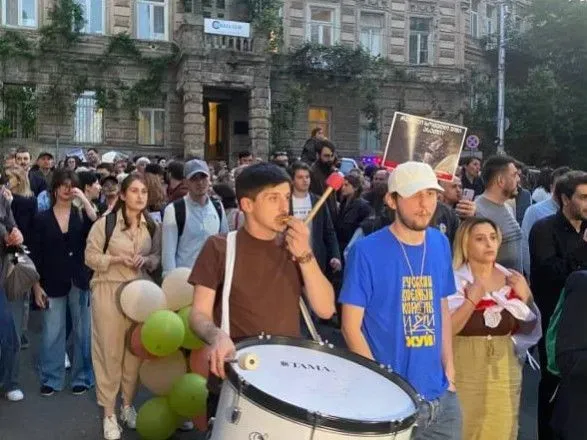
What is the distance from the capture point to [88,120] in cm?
2469

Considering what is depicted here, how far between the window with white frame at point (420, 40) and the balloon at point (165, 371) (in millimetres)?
25391

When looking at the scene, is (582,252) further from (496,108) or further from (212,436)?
(496,108)

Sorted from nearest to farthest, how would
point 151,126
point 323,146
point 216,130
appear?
point 323,146 → point 151,126 → point 216,130

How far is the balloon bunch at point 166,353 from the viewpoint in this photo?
485 centimetres

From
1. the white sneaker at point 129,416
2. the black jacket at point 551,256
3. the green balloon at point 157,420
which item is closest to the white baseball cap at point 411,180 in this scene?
the black jacket at point 551,256

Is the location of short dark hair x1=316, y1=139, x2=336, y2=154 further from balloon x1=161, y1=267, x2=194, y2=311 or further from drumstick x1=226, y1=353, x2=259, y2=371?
drumstick x1=226, y1=353, x2=259, y2=371

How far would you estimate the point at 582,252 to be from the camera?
16.9 feet

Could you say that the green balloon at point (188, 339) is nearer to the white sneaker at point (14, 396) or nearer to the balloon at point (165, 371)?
the balloon at point (165, 371)

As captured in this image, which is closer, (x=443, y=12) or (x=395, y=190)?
(x=395, y=190)

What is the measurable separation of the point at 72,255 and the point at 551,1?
96.3 ft

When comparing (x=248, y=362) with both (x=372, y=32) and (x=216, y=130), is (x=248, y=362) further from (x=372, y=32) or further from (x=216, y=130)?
(x=372, y=32)

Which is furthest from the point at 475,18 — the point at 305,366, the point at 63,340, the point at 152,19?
the point at 305,366

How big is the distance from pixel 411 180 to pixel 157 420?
2726mm

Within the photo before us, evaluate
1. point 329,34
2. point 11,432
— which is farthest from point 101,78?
point 11,432
